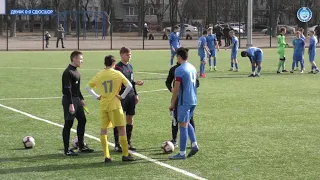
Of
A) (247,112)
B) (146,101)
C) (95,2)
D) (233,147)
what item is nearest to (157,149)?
(233,147)

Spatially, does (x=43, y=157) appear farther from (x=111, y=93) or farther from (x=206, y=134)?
(x=206, y=134)

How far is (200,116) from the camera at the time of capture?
1484 centimetres

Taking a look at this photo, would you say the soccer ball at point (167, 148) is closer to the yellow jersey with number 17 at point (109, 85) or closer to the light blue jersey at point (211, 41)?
the yellow jersey with number 17 at point (109, 85)

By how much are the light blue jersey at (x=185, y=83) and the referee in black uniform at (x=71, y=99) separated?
5.64 feet

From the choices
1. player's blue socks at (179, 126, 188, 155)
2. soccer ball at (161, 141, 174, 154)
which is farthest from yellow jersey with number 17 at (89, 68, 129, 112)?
soccer ball at (161, 141, 174, 154)

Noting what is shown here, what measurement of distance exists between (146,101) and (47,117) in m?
3.83

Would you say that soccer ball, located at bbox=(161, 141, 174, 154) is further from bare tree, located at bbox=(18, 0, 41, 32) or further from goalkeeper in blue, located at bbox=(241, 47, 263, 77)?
bare tree, located at bbox=(18, 0, 41, 32)

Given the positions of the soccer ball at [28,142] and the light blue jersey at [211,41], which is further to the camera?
the light blue jersey at [211,41]

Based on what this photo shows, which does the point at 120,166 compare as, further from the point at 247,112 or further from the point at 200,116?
the point at 247,112

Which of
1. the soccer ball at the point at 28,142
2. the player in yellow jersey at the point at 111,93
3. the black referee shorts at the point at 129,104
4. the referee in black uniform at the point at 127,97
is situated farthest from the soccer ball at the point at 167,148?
the soccer ball at the point at 28,142

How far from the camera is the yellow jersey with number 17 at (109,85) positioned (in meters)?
9.55

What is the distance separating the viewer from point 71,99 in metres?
10.1

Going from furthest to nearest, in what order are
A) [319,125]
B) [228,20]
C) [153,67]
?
[228,20]
[153,67]
[319,125]

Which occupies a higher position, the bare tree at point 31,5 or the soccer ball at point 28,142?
the bare tree at point 31,5
